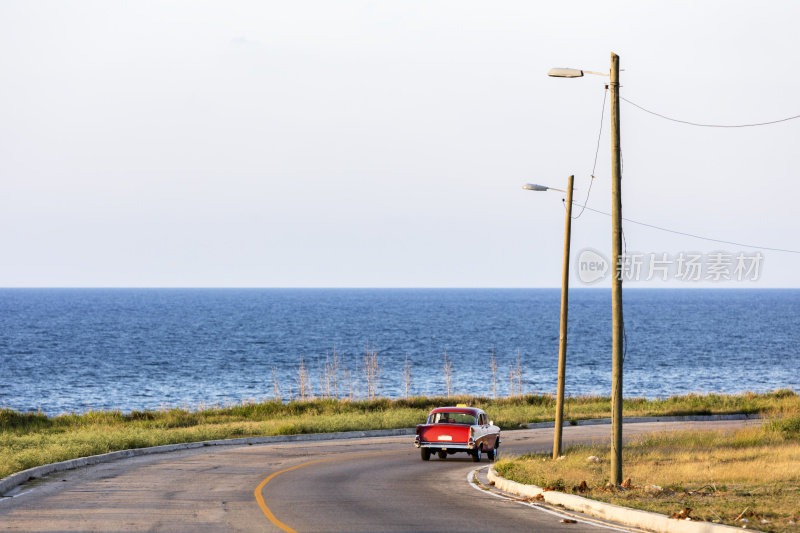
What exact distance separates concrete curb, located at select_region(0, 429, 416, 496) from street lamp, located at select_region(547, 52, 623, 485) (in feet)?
38.8

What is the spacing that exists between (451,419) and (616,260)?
10964 mm

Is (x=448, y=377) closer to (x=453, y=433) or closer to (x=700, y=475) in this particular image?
(x=453, y=433)

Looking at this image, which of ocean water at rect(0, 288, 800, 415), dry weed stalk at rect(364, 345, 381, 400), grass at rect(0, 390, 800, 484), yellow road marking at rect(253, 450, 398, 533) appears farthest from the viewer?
ocean water at rect(0, 288, 800, 415)

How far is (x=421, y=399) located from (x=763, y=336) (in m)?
105

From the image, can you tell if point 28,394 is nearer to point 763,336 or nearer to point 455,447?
point 455,447

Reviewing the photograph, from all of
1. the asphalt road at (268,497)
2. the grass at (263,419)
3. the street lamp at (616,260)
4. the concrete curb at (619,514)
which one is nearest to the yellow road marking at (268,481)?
the asphalt road at (268,497)

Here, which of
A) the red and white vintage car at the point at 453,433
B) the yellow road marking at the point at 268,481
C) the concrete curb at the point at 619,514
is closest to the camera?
the concrete curb at the point at 619,514

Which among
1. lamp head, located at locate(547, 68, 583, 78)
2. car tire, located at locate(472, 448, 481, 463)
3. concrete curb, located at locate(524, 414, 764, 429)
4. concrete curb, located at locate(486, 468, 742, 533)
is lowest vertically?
concrete curb, located at locate(524, 414, 764, 429)

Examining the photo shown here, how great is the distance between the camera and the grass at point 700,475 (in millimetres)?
15078

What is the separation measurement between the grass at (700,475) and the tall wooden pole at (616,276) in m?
0.84

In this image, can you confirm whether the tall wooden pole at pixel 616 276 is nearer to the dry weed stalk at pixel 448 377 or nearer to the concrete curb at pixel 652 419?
the concrete curb at pixel 652 419

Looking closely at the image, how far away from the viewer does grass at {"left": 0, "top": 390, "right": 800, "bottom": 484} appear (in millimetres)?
27625

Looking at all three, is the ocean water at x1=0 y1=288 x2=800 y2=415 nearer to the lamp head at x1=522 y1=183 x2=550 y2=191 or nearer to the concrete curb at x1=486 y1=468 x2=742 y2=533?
the lamp head at x1=522 y1=183 x2=550 y2=191

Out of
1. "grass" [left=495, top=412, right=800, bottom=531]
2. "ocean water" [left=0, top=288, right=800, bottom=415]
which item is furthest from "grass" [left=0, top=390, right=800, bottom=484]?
"ocean water" [left=0, top=288, right=800, bottom=415]
